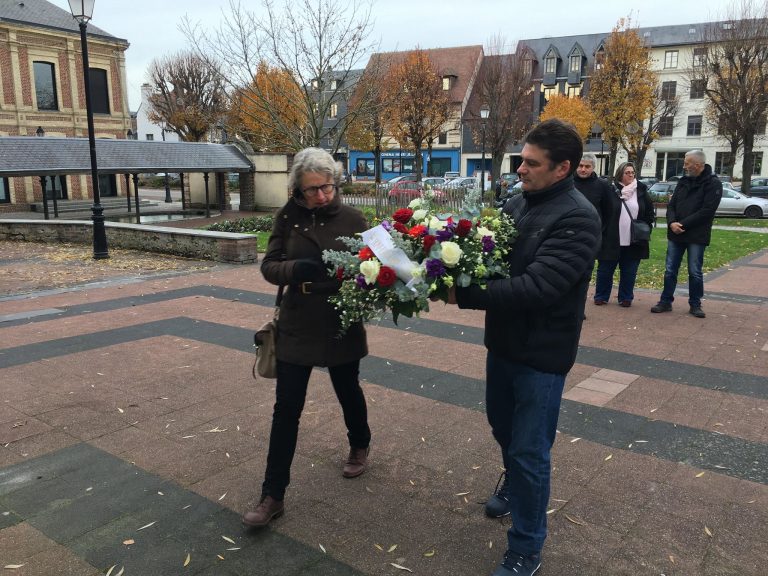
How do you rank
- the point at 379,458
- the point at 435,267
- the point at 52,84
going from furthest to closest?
the point at 52,84
the point at 379,458
the point at 435,267

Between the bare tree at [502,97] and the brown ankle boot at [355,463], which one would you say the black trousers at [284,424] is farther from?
the bare tree at [502,97]

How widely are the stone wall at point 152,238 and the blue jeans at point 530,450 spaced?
32.5 feet

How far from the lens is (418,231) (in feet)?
8.68

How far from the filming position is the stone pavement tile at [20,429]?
13.6 feet

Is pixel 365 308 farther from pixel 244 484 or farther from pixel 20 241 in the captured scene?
pixel 20 241

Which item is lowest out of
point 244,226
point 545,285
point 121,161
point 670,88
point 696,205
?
point 244,226

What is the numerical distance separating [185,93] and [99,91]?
7066 millimetres

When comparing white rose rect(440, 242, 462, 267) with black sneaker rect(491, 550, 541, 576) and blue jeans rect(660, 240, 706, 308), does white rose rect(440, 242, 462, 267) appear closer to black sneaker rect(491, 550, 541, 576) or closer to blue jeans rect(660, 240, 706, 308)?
black sneaker rect(491, 550, 541, 576)

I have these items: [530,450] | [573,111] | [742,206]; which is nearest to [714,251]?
[530,450]

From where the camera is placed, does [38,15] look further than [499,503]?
Yes

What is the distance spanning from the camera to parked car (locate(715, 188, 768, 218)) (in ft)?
83.1

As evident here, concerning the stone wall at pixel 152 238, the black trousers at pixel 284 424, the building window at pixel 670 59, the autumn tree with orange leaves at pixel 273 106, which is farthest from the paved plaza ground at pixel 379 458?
the building window at pixel 670 59

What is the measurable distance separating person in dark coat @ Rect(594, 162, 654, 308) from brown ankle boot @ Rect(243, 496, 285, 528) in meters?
5.73

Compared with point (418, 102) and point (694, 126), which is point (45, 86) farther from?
point (694, 126)
